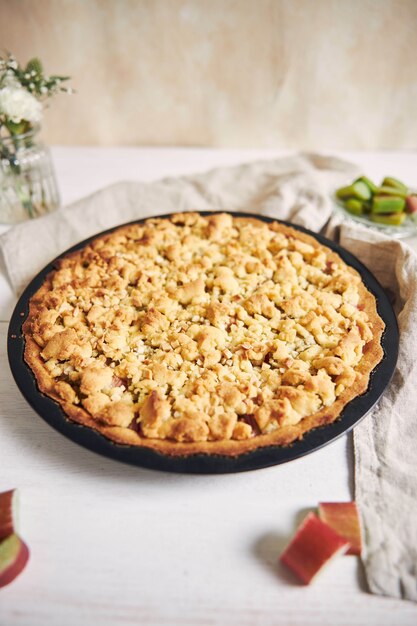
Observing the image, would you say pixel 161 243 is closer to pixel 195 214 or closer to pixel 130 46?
pixel 195 214

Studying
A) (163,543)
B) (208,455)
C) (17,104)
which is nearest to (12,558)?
(163,543)

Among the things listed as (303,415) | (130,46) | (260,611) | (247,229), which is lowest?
(260,611)

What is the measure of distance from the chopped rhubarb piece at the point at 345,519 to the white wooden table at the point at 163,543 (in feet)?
0.12

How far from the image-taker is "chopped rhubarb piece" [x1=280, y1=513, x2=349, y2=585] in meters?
0.99

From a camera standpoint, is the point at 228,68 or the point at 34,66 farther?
the point at 228,68

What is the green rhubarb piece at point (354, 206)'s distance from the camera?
1855 mm

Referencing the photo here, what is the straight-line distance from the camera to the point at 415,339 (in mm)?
1365

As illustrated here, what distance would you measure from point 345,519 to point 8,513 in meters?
0.67

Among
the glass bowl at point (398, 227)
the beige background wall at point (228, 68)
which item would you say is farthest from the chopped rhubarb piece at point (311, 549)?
the beige background wall at point (228, 68)

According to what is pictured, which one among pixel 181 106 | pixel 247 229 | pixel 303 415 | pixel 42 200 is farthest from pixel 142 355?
pixel 181 106

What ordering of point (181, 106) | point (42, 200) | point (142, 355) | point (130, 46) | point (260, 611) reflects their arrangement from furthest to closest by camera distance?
point (181, 106) < point (130, 46) < point (42, 200) < point (142, 355) < point (260, 611)

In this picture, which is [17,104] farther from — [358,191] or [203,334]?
[358,191]

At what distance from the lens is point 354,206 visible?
186 cm

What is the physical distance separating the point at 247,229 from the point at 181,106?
0.88 m
